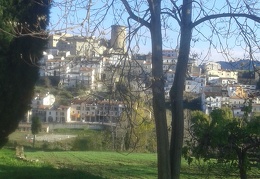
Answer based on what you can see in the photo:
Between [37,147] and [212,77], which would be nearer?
[212,77]

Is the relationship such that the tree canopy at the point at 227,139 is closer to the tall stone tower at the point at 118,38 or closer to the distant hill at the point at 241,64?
the distant hill at the point at 241,64

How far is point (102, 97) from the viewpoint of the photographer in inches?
284

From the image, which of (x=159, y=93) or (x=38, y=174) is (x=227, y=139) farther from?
(x=38, y=174)

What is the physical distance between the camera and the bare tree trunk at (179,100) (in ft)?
20.7

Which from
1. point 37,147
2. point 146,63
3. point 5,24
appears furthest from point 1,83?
point 37,147

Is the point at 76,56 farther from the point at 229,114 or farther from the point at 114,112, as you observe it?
the point at 229,114

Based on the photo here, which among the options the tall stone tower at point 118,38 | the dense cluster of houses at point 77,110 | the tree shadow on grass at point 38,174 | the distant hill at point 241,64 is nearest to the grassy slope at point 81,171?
the tree shadow on grass at point 38,174

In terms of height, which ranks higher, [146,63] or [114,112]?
[146,63]

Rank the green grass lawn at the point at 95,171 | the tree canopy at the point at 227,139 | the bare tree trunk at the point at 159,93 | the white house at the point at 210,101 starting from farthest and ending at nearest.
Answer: the green grass lawn at the point at 95,171
the white house at the point at 210,101
the tree canopy at the point at 227,139
the bare tree trunk at the point at 159,93

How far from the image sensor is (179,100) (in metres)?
6.34

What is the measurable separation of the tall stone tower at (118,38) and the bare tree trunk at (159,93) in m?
0.66

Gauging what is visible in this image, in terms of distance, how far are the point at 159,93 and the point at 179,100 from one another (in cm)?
33

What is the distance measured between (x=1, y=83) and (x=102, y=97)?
4332 mm

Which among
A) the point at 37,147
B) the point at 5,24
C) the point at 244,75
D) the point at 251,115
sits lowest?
the point at 37,147
